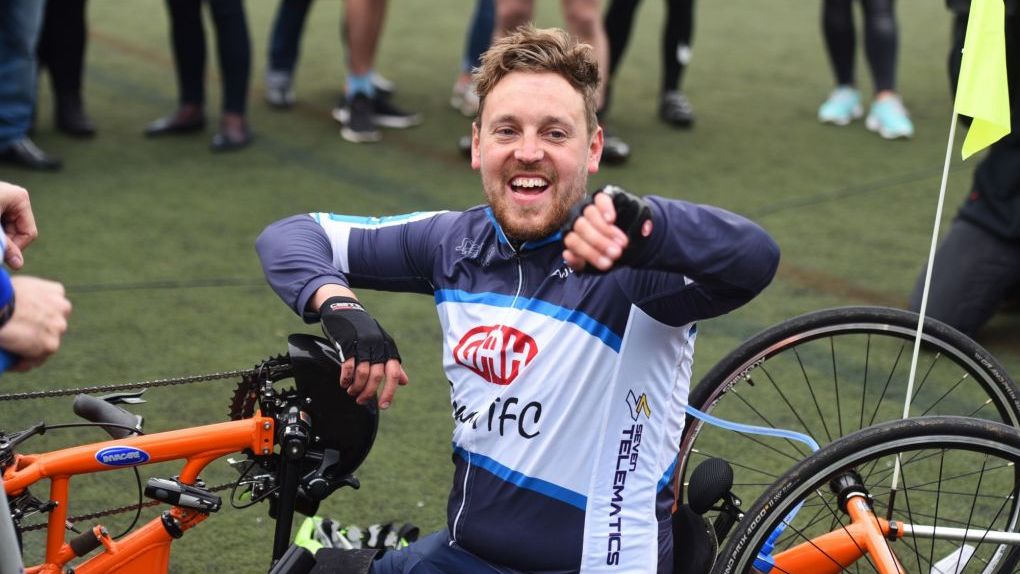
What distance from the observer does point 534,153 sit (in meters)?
2.45

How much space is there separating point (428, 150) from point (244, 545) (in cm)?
346

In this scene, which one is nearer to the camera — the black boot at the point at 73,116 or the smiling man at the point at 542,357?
the smiling man at the point at 542,357

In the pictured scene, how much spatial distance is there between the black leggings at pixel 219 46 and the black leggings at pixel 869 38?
116 inches

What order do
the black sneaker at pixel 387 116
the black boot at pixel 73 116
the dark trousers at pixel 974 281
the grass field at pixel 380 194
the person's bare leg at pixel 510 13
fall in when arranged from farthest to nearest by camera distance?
the black sneaker at pixel 387 116 → the black boot at pixel 73 116 → the person's bare leg at pixel 510 13 → the dark trousers at pixel 974 281 → the grass field at pixel 380 194

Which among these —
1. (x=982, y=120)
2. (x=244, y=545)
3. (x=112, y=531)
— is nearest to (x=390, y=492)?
(x=244, y=545)

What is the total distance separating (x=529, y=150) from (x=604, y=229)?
19.1 inches

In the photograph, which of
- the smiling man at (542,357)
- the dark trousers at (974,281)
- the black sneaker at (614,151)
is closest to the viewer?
the smiling man at (542,357)

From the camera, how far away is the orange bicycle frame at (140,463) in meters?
2.34

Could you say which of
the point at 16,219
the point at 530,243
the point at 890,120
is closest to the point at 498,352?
the point at 530,243

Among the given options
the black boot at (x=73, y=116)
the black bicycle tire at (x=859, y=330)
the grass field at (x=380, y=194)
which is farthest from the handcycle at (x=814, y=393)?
the black boot at (x=73, y=116)

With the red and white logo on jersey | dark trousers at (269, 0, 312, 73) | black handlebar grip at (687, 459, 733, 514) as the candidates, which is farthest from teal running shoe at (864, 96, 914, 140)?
the red and white logo on jersey

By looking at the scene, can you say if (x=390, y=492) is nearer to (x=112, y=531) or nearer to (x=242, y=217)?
(x=112, y=531)

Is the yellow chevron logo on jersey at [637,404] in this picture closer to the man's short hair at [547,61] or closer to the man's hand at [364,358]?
the man's hand at [364,358]

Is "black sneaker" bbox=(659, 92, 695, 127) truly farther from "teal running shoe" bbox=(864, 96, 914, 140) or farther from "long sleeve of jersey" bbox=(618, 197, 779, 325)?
"long sleeve of jersey" bbox=(618, 197, 779, 325)
